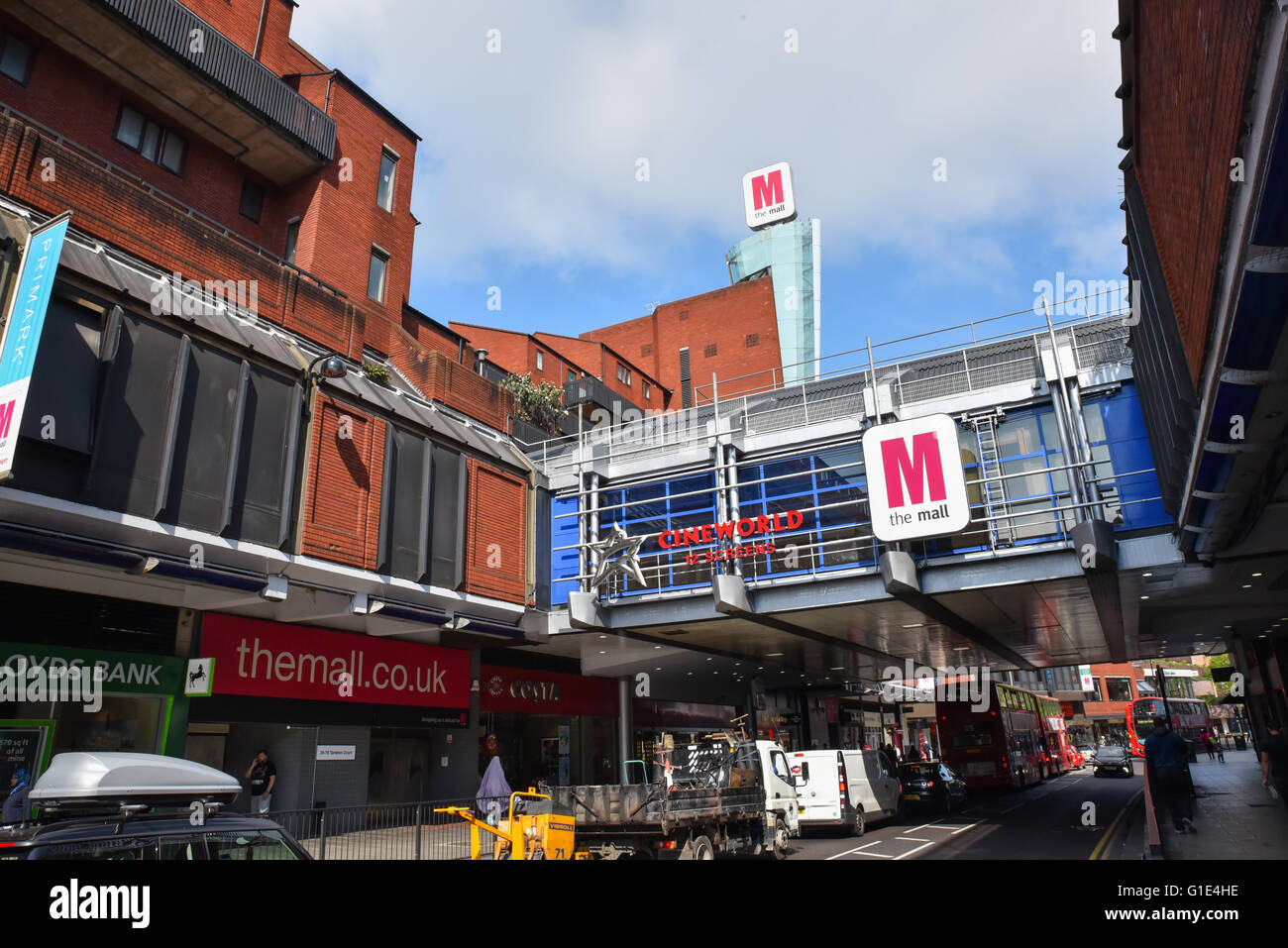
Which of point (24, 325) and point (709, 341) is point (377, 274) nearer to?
point (24, 325)

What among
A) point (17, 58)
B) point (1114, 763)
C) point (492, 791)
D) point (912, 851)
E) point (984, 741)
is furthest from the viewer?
point (1114, 763)

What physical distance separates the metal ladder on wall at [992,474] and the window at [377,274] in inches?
695

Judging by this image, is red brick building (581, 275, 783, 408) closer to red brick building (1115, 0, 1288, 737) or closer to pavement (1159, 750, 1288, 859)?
pavement (1159, 750, 1288, 859)

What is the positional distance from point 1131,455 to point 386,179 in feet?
75.9

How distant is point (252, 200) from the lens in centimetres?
2325

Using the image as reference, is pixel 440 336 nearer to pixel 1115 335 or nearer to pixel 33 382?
pixel 33 382

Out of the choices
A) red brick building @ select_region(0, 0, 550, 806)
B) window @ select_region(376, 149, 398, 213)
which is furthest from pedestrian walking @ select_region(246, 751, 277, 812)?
window @ select_region(376, 149, 398, 213)

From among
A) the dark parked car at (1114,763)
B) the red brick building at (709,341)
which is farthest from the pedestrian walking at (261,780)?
the red brick building at (709,341)

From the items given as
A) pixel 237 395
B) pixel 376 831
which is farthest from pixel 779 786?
pixel 237 395

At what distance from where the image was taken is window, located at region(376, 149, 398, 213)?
25.4 meters

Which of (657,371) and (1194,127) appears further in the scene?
(657,371)
